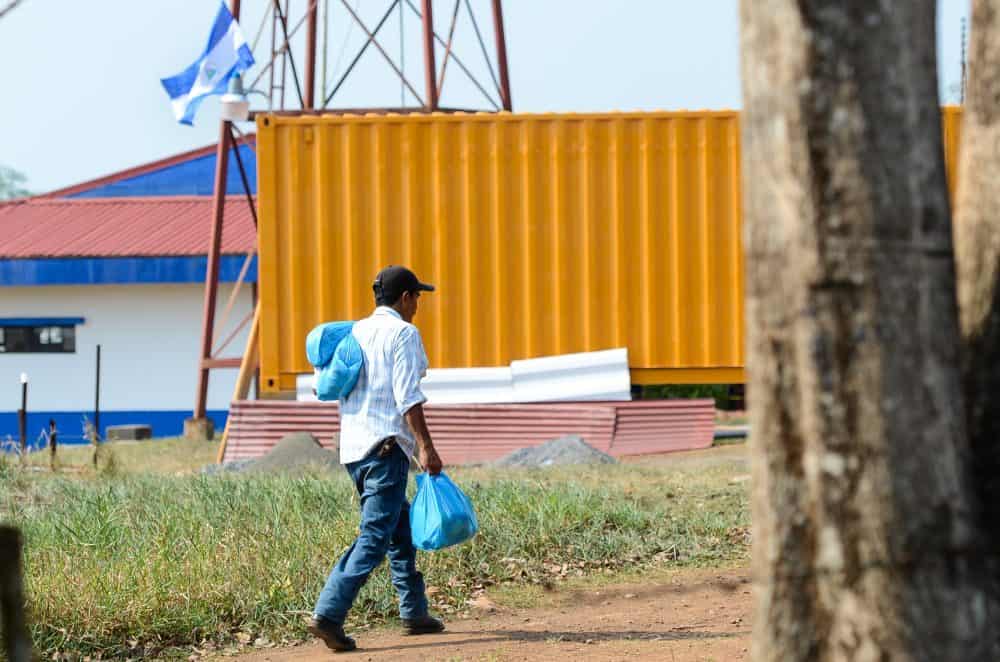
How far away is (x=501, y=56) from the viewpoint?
20.0 metres

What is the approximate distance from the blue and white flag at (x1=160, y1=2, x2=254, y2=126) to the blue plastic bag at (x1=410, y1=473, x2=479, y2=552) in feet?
48.8

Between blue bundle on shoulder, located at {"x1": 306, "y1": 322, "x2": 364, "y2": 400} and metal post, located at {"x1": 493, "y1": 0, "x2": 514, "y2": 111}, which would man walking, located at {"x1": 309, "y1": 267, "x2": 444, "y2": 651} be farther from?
metal post, located at {"x1": 493, "y1": 0, "x2": 514, "y2": 111}

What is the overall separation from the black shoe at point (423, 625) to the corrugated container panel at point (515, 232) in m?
9.16

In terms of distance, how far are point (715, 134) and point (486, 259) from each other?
2952mm

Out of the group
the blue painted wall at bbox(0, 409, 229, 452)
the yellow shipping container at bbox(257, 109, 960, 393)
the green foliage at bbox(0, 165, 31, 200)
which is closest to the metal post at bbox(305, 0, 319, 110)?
the yellow shipping container at bbox(257, 109, 960, 393)

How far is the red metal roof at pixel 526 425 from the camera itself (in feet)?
52.5

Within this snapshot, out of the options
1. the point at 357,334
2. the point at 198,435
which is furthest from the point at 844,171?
the point at 198,435

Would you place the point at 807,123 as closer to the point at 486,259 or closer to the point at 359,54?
the point at 486,259

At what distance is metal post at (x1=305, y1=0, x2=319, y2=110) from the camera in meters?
20.2

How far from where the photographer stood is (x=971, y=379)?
3354 millimetres

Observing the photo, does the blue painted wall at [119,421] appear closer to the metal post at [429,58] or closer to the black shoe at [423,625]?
the metal post at [429,58]

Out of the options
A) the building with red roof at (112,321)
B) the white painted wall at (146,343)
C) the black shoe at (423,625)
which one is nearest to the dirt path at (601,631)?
the black shoe at (423,625)

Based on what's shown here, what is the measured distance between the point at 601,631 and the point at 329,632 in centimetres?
139

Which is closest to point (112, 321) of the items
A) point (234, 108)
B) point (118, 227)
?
point (118, 227)
